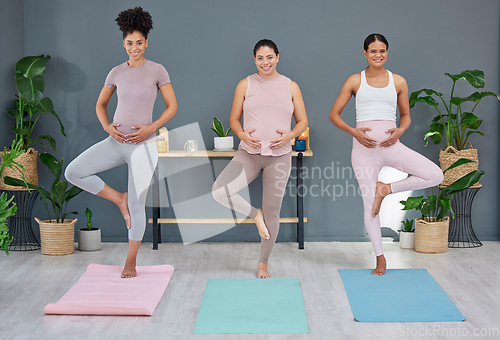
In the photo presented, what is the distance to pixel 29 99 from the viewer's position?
4.29 meters

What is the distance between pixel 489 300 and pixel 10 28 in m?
4.02

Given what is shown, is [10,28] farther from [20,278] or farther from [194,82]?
[20,278]

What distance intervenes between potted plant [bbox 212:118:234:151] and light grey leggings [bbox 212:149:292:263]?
0.83 m

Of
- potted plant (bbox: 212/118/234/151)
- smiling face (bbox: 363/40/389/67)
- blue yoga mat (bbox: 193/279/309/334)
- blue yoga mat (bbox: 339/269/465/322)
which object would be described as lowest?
blue yoga mat (bbox: 193/279/309/334)

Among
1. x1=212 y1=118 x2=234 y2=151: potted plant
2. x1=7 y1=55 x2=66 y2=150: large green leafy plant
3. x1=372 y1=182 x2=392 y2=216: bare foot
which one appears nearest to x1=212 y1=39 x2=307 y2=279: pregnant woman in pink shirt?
x1=372 y1=182 x2=392 y2=216: bare foot

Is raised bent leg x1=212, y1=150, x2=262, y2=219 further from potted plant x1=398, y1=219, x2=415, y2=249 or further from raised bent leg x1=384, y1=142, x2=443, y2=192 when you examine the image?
potted plant x1=398, y1=219, x2=415, y2=249

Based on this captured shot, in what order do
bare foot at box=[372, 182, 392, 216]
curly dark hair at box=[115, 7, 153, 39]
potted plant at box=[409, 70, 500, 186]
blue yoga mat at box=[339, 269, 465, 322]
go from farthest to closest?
potted plant at box=[409, 70, 500, 186], bare foot at box=[372, 182, 392, 216], curly dark hair at box=[115, 7, 153, 39], blue yoga mat at box=[339, 269, 465, 322]

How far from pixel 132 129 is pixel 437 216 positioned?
2473 millimetres

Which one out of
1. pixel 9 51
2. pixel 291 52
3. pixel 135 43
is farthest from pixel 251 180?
pixel 9 51

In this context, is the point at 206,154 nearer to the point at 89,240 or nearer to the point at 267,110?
the point at 267,110

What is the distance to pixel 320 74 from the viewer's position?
15.6 ft

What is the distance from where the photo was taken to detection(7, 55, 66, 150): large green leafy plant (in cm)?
432

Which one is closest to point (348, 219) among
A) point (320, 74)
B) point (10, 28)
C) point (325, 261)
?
point (325, 261)

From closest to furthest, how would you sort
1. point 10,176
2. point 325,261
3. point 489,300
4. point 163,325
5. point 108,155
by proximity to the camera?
1. point 163,325
2. point 489,300
3. point 108,155
4. point 325,261
5. point 10,176
